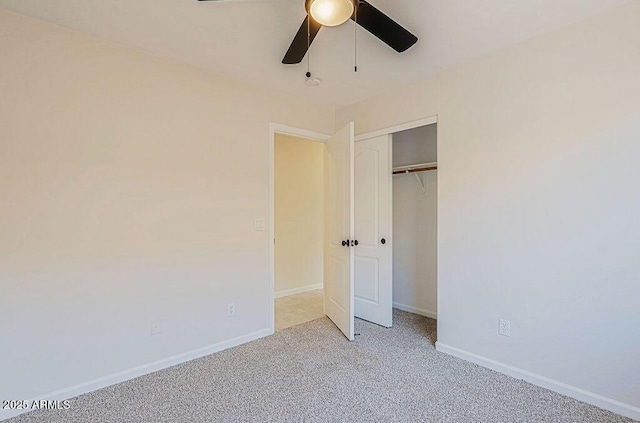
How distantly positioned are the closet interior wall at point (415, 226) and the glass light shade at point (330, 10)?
8.05 ft

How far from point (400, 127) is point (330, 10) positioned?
6.06 feet

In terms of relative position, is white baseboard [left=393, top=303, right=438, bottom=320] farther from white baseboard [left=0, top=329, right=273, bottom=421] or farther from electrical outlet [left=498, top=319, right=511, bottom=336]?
white baseboard [left=0, top=329, right=273, bottom=421]

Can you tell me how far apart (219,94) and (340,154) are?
4.26 ft

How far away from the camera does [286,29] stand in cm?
213

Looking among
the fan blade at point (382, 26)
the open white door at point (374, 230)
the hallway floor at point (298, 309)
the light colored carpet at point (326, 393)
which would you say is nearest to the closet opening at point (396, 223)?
the open white door at point (374, 230)

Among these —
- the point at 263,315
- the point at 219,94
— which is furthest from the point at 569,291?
the point at 219,94

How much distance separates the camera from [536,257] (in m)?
2.26

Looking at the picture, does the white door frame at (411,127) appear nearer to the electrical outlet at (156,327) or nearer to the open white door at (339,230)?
the open white door at (339,230)

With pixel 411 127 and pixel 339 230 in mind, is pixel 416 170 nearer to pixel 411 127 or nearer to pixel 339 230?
pixel 411 127

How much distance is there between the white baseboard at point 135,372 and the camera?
2.05m

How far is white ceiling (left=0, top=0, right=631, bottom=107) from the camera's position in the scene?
190 cm

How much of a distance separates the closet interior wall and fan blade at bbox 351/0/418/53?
2.05 m

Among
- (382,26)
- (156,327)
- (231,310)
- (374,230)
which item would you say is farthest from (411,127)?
(156,327)

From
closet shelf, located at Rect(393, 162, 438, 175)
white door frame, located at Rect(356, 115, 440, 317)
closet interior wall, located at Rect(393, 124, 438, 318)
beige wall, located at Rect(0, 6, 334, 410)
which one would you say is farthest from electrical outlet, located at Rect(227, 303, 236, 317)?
closet shelf, located at Rect(393, 162, 438, 175)
